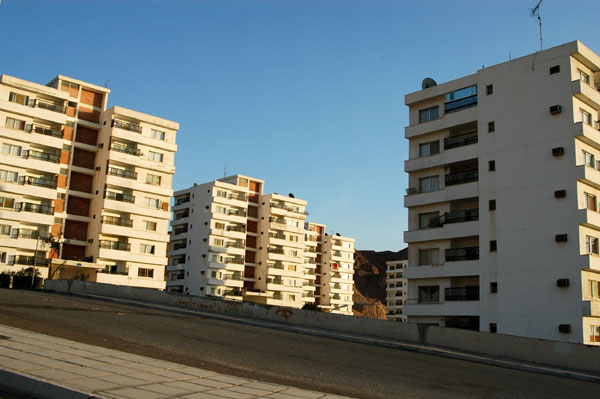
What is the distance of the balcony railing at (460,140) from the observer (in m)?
48.0

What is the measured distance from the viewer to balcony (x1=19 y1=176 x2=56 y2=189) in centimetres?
5928

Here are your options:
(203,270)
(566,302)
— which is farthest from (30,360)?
(203,270)

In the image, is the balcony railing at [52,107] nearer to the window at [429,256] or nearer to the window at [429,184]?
the window at [429,184]

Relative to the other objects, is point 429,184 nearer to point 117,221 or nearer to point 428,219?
point 428,219

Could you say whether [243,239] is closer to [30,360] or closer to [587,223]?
[587,223]

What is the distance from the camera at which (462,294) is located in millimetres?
45375

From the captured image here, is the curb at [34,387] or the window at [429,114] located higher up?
the window at [429,114]

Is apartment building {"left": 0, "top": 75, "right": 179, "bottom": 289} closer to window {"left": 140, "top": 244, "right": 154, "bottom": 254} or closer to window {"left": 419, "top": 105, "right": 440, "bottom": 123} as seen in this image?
window {"left": 140, "top": 244, "right": 154, "bottom": 254}

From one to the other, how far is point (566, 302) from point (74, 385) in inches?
1544

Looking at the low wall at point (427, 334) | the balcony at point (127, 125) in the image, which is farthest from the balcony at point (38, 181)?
the low wall at point (427, 334)

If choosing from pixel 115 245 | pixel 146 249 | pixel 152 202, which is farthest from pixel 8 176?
pixel 146 249

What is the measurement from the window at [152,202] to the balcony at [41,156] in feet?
36.8

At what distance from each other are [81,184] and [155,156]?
30.6 feet

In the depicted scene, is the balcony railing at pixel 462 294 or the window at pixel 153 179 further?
the window at pixel 153 179
